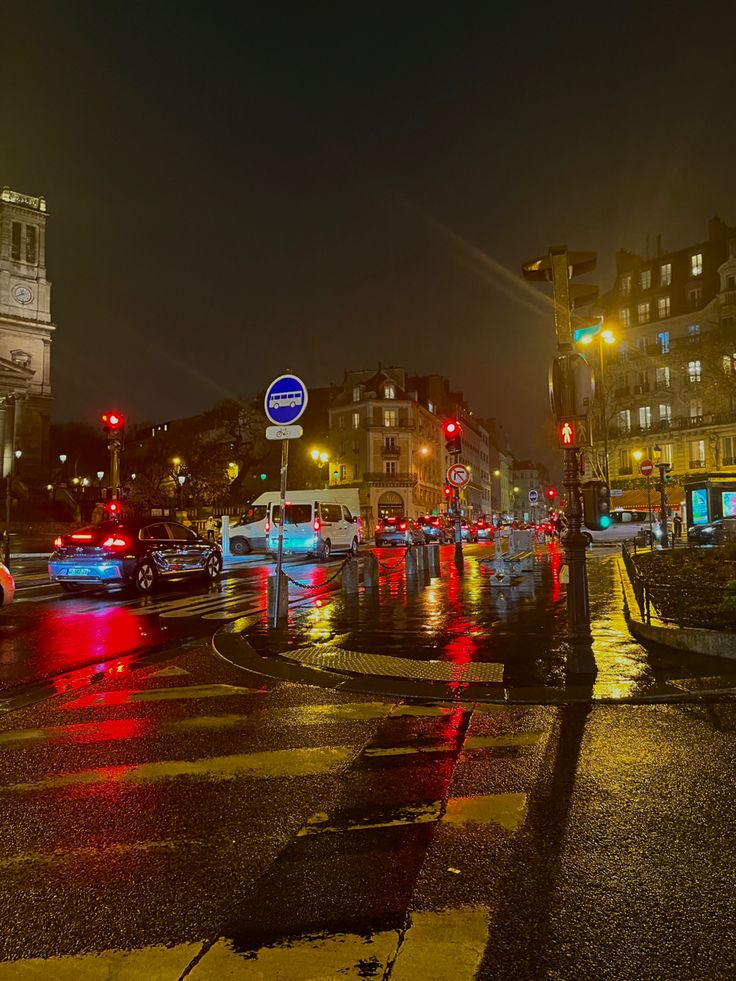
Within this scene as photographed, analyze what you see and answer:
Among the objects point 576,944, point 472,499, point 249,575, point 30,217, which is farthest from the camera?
point 472,499

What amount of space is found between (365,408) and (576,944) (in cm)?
7258

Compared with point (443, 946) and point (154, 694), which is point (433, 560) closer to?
point (154, 694)

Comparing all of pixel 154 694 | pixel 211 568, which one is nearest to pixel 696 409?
pixel 211 568

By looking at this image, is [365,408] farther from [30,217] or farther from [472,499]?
[30,217]

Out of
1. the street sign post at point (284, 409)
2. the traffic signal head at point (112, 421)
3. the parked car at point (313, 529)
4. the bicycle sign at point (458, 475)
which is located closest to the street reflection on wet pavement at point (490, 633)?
the street sign post at point (284, 409)

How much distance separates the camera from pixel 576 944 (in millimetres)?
2439

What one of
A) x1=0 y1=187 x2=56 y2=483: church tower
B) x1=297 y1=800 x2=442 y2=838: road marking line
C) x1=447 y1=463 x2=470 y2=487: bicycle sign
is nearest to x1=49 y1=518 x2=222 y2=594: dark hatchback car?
x1=447 y1=463 x2=470 y2=487: bicycle sign

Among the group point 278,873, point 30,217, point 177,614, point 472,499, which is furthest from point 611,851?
point 472,499

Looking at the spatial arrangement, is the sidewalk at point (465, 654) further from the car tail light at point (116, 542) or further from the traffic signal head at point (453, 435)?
the traffic signal head at point (453, 435)

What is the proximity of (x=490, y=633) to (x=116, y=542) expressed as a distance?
8751mm

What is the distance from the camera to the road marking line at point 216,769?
4.19 meters

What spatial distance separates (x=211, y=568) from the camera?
57.9 feet

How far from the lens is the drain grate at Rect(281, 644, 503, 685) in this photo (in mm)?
7012

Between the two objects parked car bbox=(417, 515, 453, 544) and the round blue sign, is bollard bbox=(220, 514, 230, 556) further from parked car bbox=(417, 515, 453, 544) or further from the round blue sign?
the round blue sign
